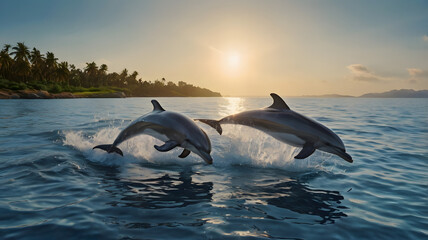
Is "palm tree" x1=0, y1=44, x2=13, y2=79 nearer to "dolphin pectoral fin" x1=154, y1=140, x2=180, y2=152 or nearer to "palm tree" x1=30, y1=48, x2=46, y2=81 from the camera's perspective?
"palm tree" x1=30, y1=48, x2=46, y2=81

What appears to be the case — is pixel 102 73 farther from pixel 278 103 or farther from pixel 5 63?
pixel 278 103

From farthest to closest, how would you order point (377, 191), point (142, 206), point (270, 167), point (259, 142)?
point (259, 142) → point (270, 167) → point (377, 191) → point (142, 206)

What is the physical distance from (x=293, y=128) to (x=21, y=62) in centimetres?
Answer: 9561

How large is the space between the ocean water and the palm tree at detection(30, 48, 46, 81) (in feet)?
309

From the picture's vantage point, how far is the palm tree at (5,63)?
265 ft

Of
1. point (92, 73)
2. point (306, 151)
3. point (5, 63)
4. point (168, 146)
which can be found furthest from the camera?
point (92, 73)

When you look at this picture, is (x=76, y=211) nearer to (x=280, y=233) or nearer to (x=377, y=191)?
(x=280, y=233)

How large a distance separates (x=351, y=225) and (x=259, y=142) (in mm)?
5235

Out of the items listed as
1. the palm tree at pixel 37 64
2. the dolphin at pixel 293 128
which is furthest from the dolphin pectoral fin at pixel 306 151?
the palm tree at pixel 37 64

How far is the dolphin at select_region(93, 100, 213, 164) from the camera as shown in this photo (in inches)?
255

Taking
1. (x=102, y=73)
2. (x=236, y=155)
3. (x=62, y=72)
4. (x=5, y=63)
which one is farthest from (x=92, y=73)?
(x=236, y=155)

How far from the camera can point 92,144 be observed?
1030cm

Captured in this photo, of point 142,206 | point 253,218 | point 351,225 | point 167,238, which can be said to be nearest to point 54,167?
point 142,206

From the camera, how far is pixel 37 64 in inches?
3583
